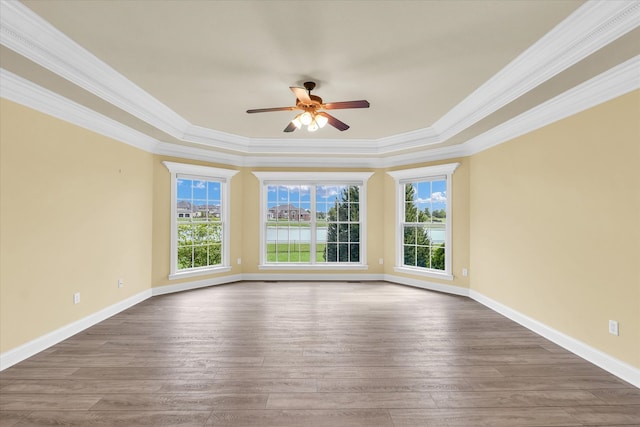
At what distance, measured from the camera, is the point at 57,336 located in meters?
3.23

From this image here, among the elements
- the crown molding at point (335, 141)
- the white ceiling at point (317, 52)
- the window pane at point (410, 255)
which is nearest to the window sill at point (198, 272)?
the crown molding at point (335, 141)

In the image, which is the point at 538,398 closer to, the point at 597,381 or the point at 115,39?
the point at 597,381

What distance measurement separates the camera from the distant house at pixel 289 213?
643 centimetres

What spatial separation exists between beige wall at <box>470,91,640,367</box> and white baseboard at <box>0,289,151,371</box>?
5301 mm

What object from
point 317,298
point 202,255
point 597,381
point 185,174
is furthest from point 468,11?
point 202,255

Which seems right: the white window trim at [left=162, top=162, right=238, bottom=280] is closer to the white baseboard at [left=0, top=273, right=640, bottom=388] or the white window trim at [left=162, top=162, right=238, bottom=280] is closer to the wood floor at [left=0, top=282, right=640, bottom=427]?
the white baseboard at [left=0, top=273, right=640, bottom=388]

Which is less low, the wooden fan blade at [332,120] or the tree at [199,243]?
the wooden fan blade at [332,120]

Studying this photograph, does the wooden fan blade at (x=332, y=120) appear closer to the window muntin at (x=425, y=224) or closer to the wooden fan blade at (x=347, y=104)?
the wooden fan blade at (x=347, y=104)

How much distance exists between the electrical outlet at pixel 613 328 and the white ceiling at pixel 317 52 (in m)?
2.14

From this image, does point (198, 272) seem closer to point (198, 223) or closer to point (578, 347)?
point (198, 223)

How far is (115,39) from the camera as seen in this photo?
249cm

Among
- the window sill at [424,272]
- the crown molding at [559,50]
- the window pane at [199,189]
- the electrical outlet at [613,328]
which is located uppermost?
the crown molding at [559,50]

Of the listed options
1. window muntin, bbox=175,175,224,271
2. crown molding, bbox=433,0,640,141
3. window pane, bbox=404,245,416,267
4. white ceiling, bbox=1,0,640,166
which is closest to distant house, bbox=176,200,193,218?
window muntin, bbox=175,175,224,271

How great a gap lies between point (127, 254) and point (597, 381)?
18.0ft
